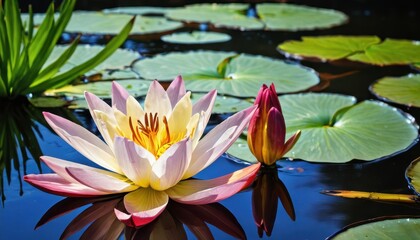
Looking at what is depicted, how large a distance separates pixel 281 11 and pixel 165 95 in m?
2.06

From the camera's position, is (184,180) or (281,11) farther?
(281,11)

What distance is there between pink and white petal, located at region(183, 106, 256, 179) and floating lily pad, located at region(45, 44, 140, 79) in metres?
0.76

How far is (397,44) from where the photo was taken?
2.00 meters

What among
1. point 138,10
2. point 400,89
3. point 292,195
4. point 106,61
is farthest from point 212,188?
point 138,10

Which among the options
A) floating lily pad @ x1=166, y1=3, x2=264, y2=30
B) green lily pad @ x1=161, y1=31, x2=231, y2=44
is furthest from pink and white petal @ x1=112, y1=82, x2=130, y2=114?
floating lily pad @ x1=166, y1=3, x2=264, y2=30

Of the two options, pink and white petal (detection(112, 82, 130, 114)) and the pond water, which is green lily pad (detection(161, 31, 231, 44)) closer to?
the pond water

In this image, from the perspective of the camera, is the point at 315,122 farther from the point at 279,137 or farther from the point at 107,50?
the point at 107,50

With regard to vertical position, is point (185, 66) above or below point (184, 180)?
below

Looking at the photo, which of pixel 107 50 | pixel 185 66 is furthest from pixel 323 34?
pixel 107 50

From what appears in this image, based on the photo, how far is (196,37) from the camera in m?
2.19

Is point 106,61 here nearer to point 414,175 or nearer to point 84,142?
point 84,142

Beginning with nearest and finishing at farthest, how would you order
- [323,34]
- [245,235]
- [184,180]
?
[245,235], [184,180], [323,34]

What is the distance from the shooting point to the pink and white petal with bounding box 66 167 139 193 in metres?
0.71

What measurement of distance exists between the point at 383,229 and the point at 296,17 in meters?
2.05
